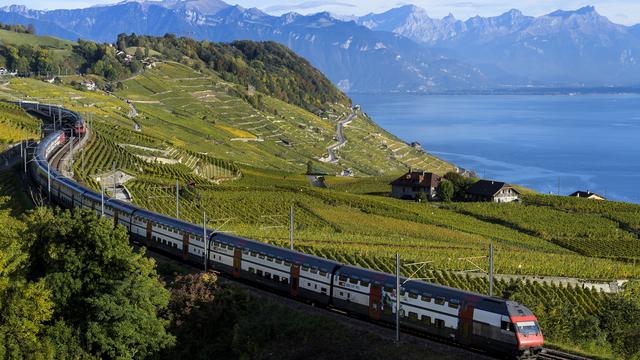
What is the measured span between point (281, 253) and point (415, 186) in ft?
240

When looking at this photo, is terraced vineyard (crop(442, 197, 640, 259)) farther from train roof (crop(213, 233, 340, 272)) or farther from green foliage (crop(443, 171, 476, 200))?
train roof (crop(213, 233, 340, 272))

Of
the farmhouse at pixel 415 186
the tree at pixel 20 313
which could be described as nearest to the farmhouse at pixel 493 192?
the farmhouse at pixel 415 186

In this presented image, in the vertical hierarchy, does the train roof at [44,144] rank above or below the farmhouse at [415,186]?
above

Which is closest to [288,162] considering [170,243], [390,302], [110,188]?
[110,188]

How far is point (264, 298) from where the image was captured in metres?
36.1

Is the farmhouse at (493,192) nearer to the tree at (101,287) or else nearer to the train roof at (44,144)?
the train roof at (44,144)

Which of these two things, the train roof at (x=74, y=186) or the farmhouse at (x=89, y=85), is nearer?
the train roof at (x=74, y=186)

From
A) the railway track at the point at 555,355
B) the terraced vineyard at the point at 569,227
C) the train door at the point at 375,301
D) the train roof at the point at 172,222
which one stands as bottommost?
the terraced vineyard at the point at 569,227

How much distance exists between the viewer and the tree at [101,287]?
92.4 feet

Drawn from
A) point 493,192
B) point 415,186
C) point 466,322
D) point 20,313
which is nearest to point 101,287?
point 20,313

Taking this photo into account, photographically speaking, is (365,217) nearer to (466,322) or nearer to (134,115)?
(466,322)

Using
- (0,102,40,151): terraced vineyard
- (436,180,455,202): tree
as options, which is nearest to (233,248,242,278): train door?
(0,102,40,151): terraced vineyard

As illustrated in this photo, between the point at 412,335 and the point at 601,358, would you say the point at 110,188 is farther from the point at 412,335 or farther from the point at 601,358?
the point at 601,358

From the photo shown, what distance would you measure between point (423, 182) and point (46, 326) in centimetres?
8385
